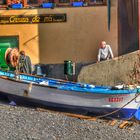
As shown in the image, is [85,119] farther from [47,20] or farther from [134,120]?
[47,20]

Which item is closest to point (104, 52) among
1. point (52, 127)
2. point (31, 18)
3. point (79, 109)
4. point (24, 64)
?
point (31, 18)

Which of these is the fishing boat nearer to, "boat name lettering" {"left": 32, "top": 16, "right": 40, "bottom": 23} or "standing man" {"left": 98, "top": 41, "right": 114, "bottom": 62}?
"standing man" {"left": 98, "top": 41, "right": 114, "bottom": 62}

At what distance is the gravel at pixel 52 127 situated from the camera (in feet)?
52.8

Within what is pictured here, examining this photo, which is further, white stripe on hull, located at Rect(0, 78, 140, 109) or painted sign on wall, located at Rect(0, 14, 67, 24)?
painted sign on wall, located at Rect(0, 14, 67, 24)

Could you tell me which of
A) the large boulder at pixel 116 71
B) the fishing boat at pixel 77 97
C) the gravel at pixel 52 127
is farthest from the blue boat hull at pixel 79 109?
the large boulder at pixel 116 71

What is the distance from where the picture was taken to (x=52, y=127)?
17141mm

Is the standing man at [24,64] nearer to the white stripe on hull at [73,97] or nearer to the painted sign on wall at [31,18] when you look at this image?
the white stripe on hull at [73,97]

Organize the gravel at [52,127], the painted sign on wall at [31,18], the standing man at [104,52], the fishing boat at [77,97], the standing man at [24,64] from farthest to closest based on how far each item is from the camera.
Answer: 1. the painted sign on wall at [31,18]
2. the standing man at [104,52]
3. the standing man at [24,64]
4. the fishing boat at [77,97]
5. the gravel at [52,127]

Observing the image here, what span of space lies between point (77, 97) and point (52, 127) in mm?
3200

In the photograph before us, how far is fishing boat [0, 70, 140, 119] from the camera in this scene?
2002 centimetres

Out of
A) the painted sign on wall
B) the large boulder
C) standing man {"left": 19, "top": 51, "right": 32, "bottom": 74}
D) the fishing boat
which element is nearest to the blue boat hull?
the fishing boat

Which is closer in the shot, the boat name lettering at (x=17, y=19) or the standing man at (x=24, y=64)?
the standing man at (x=24, y=64)

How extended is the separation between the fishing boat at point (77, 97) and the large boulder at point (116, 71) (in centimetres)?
271

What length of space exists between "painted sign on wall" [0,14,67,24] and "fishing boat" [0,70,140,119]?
594cm
